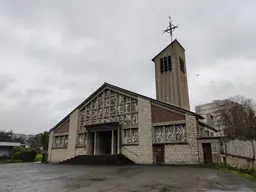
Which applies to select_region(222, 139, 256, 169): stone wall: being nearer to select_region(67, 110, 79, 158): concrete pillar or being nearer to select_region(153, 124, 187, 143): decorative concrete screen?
select_region(153, 124, 187, 143): decorative concrete screen

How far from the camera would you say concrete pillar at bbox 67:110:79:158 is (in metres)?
22.6

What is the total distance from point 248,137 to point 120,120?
1161 cm

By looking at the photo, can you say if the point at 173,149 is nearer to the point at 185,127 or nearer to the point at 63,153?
the point at 185,127

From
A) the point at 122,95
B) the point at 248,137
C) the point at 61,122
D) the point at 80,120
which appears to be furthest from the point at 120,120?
the point at 248,137

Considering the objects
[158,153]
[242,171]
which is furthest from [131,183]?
[158,153]

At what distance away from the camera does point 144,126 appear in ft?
61.2

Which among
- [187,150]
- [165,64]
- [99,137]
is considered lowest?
[187,150]

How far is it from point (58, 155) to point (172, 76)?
56.7 ft

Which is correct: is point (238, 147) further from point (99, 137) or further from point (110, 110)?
point (99, 137)

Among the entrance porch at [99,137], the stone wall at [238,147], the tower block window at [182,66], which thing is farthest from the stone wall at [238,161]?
the tower block window at [182,66]

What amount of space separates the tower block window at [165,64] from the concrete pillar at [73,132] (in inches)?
485

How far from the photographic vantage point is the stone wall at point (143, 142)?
703 inches

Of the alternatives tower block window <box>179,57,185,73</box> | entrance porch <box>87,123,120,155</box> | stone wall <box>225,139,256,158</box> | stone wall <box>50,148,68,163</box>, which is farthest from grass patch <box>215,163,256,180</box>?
stone wall <box>50,148,68,163</box>

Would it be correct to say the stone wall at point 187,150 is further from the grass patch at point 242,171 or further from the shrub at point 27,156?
the shrub at point 27,156
